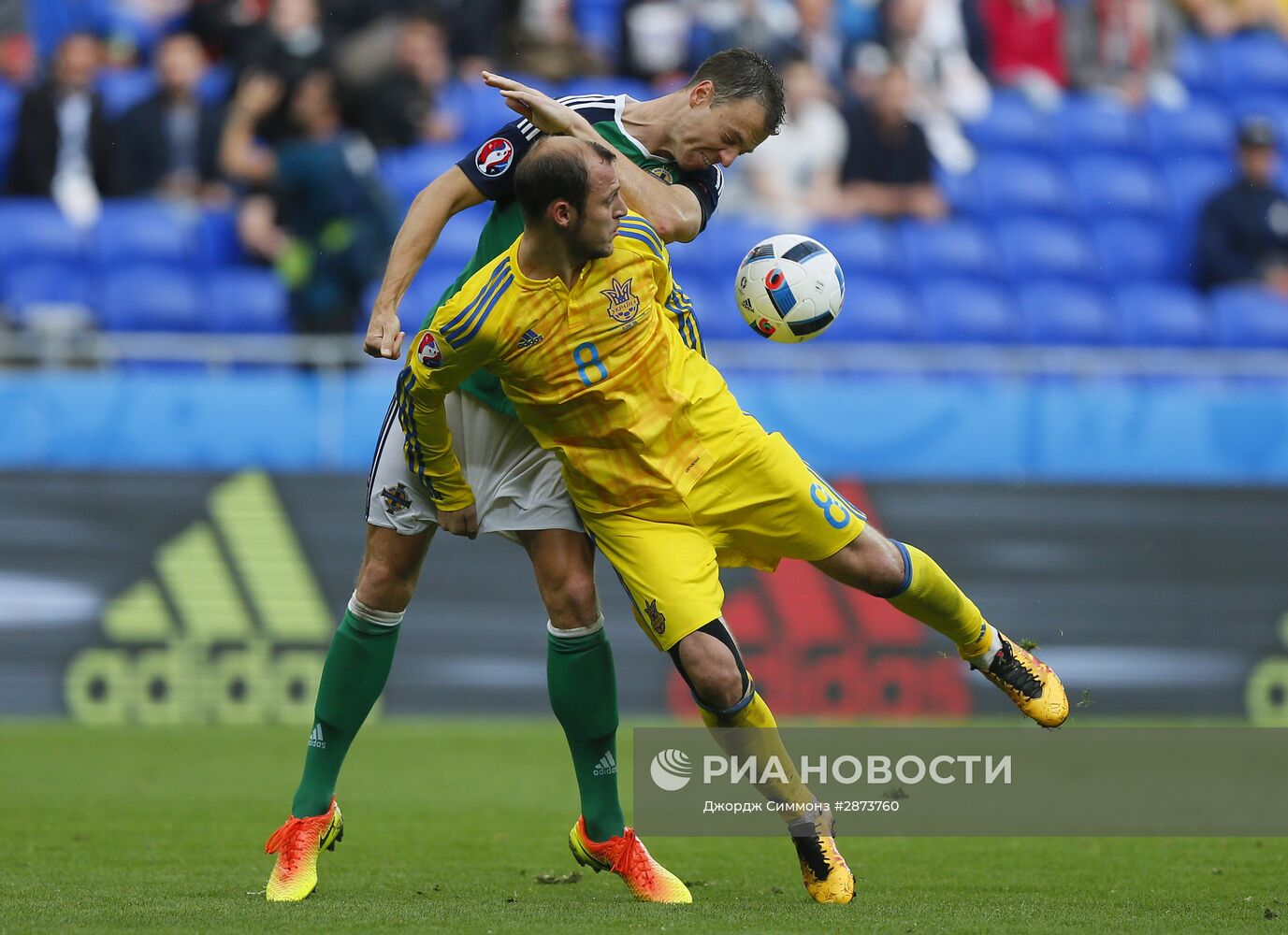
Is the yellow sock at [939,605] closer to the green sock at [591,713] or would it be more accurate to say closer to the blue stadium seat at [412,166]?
the green sock at [591,713]

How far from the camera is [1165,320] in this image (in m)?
13.1

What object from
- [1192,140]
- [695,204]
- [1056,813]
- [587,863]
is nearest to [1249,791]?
[1056,813]

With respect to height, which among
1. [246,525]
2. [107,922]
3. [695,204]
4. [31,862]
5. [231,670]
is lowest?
[231,670]

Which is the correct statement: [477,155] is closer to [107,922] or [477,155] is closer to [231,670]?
[107,922]

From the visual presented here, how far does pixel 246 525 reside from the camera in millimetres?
10320

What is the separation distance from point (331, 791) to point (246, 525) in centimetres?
472

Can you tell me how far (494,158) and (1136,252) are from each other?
927 centimetres

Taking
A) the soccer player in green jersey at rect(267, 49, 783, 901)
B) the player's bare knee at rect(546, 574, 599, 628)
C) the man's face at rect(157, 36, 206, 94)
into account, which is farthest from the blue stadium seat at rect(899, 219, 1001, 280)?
the player's bare knee at rect(546, 574, 599, 628)

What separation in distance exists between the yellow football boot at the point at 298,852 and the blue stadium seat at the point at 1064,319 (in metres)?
8.34

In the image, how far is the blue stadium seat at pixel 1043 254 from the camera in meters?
13.5

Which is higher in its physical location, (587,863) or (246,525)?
(587,863)

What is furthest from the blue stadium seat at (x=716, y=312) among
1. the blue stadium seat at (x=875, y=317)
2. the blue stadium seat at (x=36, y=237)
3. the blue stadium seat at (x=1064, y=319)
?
the blue stadium seat at (x=36, y=237)

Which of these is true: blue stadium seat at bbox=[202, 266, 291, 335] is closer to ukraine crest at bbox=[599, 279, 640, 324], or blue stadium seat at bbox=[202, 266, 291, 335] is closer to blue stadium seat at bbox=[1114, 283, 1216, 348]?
blue stadium seat at bbox=[1114, 283, 1216, 348]

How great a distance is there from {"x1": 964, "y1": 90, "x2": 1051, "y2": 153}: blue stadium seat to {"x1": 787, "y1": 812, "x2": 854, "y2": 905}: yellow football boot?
393 inches
